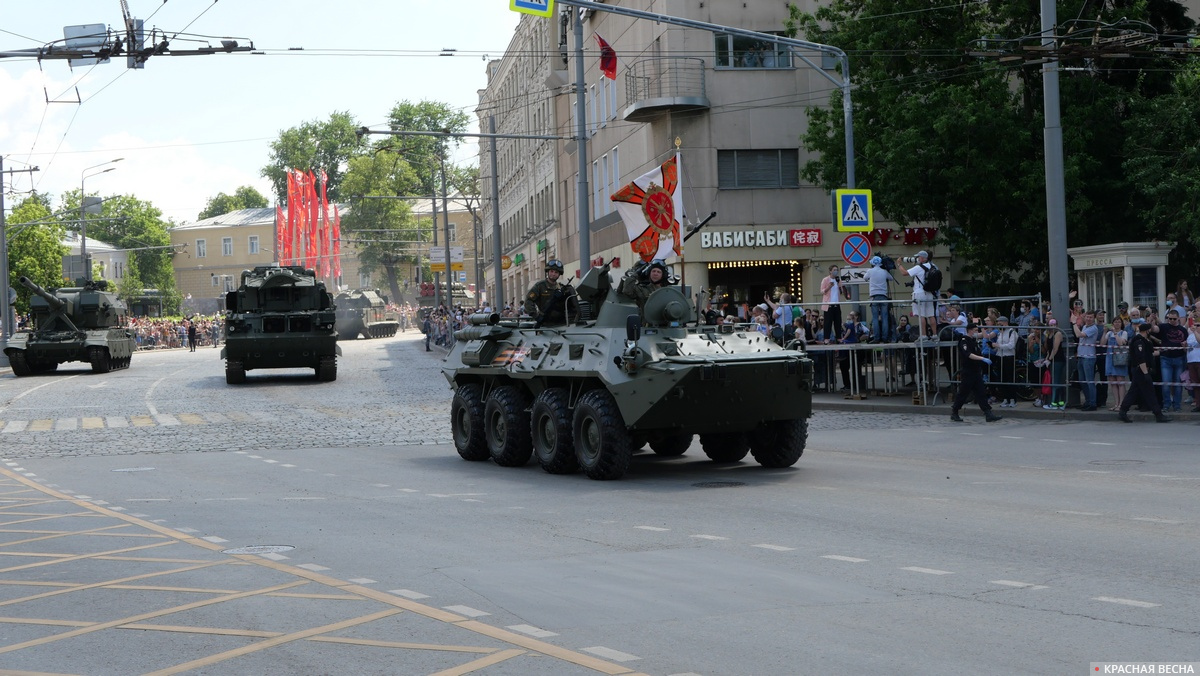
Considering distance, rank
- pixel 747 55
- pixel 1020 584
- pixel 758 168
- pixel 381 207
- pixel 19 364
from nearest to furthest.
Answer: pixel 1020 584, pixel 747 55, pixel 758 168, pixel 19 364, pixel 381 207

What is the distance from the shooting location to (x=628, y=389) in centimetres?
1491

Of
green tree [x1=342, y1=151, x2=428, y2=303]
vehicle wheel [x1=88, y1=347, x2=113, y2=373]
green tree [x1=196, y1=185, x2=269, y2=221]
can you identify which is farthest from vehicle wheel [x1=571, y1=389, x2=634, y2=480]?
green tree [x1=196, y1=185, x2=269, y2=221]

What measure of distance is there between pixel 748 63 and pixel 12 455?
24898mm

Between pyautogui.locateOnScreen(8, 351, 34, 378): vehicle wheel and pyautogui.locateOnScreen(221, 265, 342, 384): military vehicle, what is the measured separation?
1012 centimetres

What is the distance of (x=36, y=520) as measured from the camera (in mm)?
12930

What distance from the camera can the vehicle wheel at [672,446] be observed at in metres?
17.9

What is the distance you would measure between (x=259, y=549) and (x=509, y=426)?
6361 millimetres

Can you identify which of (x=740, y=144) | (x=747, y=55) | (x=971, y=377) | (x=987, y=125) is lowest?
(x=971, y=377)

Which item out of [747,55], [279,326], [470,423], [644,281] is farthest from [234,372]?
[644,281]

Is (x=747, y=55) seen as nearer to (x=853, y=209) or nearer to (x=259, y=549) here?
(x=853, y=209)

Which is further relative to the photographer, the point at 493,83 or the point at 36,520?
the point at 493,83

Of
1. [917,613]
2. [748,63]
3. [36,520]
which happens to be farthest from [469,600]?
[748,63]

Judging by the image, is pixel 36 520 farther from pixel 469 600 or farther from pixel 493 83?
pixel 493 83

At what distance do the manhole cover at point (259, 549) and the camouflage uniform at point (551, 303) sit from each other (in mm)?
6586
